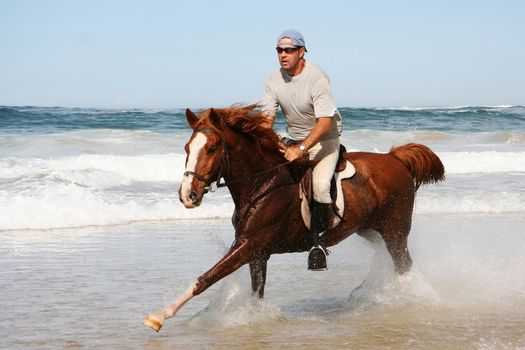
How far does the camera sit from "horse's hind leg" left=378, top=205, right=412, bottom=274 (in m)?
7.69

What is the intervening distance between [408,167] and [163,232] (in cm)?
523

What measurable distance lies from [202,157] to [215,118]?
371 millimetres

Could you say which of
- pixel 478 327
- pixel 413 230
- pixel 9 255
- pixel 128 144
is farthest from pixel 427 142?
pixel 478 327

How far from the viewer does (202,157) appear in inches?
228

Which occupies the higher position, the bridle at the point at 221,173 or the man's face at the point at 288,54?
the man's face at the point at 288,54

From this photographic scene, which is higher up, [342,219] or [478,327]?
[342,219]

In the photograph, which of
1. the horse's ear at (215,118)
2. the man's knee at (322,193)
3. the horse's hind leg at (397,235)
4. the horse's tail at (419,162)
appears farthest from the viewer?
the horse's tail at (419,162)

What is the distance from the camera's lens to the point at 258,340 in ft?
20.4

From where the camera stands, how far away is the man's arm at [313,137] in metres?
6.39

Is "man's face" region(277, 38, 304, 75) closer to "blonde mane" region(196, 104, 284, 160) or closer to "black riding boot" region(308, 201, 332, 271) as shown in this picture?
"blonde mane" region(196, 104, 284, 160)

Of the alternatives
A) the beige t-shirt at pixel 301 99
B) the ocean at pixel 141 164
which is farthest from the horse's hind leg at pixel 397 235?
the ocean at pixel 141 164

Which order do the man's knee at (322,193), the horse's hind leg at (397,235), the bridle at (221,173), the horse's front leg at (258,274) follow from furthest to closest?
the horse's hind leg at (397,235) < the horse's front leg at (258,274) < the man's knee at (322,193) < the bridle at (221,173)

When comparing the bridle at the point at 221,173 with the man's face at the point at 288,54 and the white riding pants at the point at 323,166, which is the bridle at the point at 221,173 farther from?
the man's face at the point at 288,54

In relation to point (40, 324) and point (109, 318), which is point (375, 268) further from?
point (40, 324)
